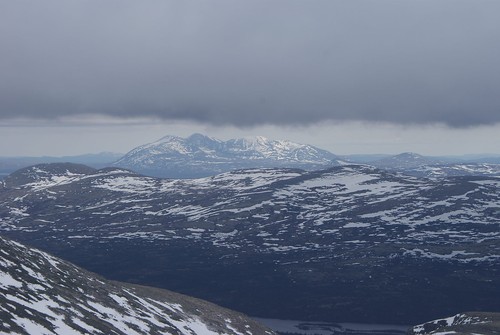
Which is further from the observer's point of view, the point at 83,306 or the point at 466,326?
the point at 466,326

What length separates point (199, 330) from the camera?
118250 mm

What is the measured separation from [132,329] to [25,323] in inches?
1020

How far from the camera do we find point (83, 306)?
105 metres

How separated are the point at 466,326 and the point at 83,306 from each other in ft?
313

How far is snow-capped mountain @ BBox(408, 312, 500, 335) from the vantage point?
144 meters

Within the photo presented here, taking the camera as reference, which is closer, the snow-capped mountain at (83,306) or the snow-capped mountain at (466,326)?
the snow-capped mountain at (83,306)

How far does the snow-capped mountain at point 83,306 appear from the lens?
83.4m

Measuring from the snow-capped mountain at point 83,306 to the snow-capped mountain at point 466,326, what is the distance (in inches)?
1728

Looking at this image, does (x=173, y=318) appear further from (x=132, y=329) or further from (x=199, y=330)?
(x=132, y=329)

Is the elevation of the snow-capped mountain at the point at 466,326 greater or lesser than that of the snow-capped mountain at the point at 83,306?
lesser

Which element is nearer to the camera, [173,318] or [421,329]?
[173,318]

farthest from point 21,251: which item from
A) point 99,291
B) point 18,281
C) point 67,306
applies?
point 67,306

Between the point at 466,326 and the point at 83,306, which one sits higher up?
the point at 83,306

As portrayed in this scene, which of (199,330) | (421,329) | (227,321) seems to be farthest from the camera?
(421,329)
